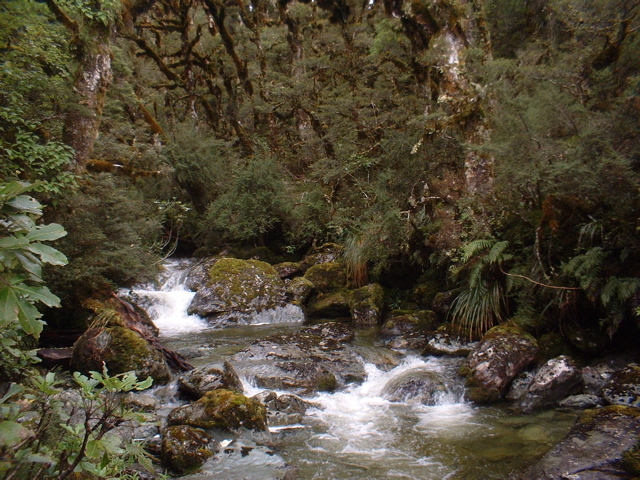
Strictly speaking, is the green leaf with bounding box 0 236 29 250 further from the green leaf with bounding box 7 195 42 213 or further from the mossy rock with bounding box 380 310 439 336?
the mossy rock with bounding box 380 310 439 336

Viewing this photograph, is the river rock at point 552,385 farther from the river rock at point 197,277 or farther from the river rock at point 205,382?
the river rock at point 197,277

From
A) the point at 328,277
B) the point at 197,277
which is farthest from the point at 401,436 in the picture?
the point at 197,277

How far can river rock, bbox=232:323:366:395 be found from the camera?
601cm

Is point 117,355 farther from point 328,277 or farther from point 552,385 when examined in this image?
point 328,277

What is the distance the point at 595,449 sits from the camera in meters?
3.41

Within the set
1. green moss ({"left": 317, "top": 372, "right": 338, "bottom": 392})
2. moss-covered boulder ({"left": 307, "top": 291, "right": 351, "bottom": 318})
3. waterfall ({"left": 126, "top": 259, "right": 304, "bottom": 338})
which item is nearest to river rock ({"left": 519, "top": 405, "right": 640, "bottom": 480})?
green moss ({"left": 317, "top": 372, "right": 338, "bottom": 392})

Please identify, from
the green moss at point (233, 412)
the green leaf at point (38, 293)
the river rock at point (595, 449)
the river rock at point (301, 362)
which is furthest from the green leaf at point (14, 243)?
the river rock at point (301, 362)

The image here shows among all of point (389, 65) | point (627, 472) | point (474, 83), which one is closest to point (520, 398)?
point (627, 472)

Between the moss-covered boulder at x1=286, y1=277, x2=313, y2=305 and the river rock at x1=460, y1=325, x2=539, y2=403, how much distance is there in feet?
17.4

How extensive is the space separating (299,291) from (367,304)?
2.09 meters

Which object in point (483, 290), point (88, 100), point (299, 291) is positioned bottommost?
point (299, 291)

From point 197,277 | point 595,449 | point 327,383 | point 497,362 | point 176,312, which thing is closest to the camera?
point 595,449

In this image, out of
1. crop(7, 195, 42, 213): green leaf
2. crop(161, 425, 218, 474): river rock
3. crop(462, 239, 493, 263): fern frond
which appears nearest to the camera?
crop(7, 195, 42, 213): green leaf

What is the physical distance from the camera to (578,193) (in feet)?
18.9
